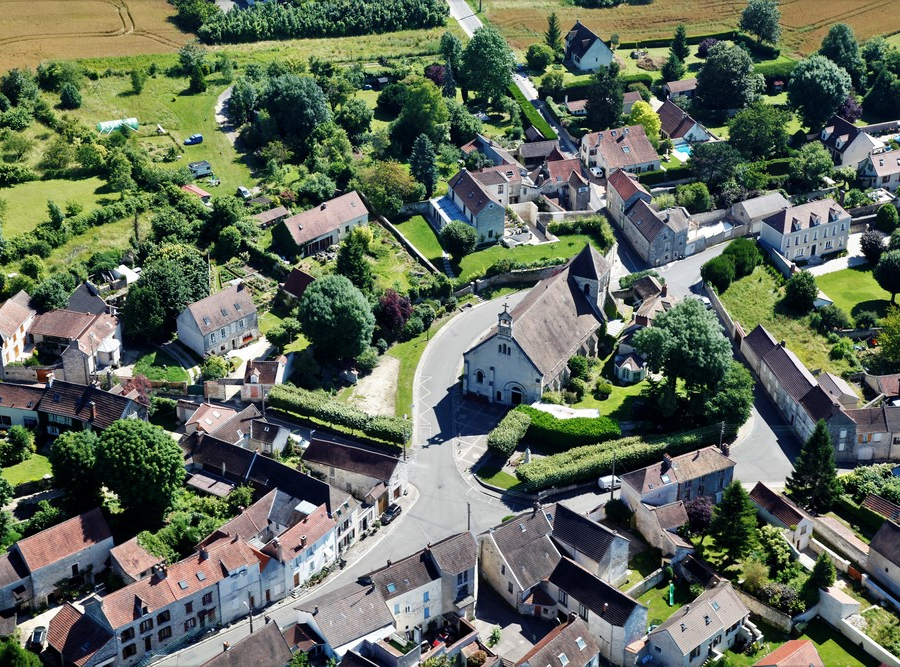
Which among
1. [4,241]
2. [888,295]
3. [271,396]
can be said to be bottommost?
[888,295]

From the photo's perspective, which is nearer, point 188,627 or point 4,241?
point 188,627

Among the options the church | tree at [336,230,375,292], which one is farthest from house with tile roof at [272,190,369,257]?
the church

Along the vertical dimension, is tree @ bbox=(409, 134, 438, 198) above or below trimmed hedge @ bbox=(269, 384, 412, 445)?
above

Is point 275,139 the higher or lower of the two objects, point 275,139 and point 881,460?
the higher

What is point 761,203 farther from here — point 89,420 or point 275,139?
point 89,420

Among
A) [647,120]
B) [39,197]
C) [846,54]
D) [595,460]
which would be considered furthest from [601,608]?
[846,54]

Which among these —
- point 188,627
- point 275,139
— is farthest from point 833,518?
point 275,139

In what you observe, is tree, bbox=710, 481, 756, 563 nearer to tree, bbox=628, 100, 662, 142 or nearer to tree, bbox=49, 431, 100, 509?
tree, bbox=49, 431, 100, 509

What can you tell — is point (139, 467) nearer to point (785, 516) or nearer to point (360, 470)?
point (360, 470)
